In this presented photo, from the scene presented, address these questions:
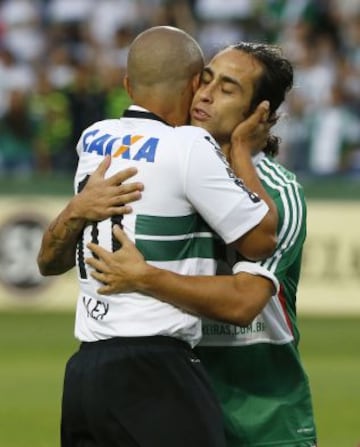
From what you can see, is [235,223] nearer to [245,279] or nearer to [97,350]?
[245,279]

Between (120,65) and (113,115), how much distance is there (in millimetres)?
1408

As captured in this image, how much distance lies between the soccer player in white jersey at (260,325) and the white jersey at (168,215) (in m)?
0.28

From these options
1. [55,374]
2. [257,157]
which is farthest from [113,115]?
[257,157]

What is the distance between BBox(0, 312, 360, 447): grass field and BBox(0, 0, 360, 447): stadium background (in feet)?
0.20

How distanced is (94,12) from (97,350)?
14182 mm

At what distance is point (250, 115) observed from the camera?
16.2 ft

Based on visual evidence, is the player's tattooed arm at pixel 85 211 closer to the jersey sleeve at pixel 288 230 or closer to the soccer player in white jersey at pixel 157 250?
the soccer player in white jersey at pixel 157 250

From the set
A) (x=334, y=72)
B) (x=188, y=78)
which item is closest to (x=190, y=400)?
(x=188, y=78)

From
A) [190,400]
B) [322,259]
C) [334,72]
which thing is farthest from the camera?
[334,72]

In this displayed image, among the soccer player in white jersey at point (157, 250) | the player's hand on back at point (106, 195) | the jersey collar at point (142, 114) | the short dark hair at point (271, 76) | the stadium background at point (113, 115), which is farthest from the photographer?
the stadium background at point (113, 115)

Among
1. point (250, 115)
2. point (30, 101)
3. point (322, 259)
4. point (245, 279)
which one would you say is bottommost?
point (322, 259)

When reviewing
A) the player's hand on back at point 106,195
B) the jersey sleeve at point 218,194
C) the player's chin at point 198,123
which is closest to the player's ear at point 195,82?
the player's chin at point 198,123

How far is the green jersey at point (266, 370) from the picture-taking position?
16.0 ft

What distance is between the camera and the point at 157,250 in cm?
444
